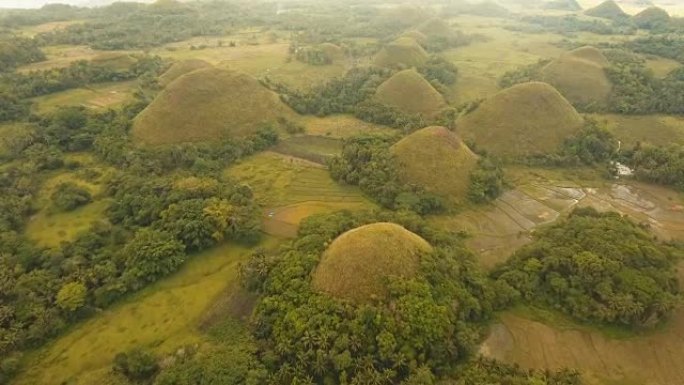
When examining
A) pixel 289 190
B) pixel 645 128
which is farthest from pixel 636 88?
pixel 289 190

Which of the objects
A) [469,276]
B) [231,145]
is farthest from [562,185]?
[231,145]

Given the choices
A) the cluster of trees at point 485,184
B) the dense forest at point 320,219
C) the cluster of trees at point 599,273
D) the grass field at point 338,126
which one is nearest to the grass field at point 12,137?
the dense forest at point 320,219

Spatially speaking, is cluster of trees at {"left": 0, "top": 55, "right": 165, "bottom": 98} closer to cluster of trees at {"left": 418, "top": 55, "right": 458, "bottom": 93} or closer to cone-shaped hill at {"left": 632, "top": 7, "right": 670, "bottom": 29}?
cluster of trees at {"left": 418, "top": 55, "right": 458, "bottom": 93}

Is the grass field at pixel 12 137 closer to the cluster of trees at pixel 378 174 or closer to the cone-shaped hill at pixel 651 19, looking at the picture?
the cluster of trees at pixel 378 174

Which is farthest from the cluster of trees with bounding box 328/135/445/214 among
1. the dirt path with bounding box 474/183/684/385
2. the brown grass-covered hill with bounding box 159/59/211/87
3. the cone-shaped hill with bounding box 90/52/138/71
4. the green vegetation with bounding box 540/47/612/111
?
the cone-shaped hill with bounding box 90/52/138/71

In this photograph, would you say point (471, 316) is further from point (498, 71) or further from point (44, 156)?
point (498, 71)

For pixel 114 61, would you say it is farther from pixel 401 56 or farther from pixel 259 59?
pixel 401 56
